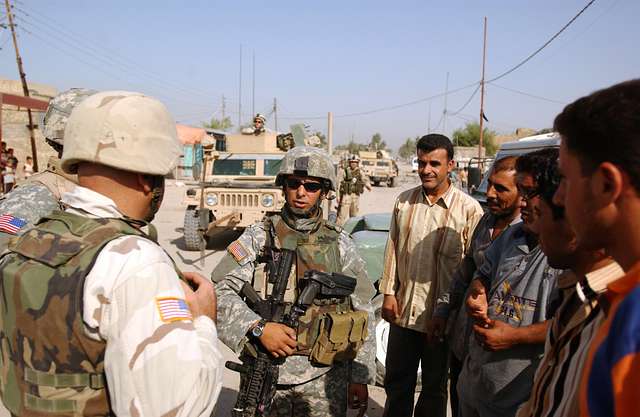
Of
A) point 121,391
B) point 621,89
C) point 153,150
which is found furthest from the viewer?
point 153,150

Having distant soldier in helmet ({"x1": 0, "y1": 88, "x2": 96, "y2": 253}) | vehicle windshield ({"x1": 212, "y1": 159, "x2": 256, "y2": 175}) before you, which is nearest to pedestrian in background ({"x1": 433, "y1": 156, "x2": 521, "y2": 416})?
distant soldier in helmet ({"x1": 0, "y1": 88, "x2": 96, "y2": 253})

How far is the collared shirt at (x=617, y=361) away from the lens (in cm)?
68

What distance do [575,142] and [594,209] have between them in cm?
14

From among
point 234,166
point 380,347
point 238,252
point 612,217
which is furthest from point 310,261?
point 234,166

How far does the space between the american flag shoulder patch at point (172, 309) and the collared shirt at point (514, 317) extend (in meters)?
1.30

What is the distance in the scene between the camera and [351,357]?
2.15m

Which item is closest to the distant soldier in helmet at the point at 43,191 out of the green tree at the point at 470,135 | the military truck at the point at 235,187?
the military truck at the point at 235,187

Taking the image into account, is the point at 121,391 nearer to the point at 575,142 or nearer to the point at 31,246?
the point at 31,246

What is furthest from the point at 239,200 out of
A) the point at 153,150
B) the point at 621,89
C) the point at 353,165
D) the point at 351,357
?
the point at 621,89

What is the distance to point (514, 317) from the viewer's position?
5.93ft

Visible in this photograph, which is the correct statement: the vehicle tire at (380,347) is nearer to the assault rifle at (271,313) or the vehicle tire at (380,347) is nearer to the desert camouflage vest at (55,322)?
the assault rifle at (271,313)

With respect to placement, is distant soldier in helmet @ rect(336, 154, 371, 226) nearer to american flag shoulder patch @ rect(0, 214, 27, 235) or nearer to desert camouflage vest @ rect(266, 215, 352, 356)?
desert camouflage vest @ rect(266, 215, 352, 356)

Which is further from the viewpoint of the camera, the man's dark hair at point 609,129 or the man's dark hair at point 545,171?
the man's dark hair at point 545,171

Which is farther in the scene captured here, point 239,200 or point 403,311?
point 239,200
